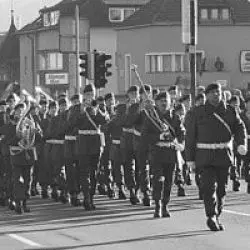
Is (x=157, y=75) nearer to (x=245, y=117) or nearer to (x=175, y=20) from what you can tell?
(x=175, y=20)

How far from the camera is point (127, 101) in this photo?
709 inches

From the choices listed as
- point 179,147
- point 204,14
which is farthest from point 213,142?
point 204,14

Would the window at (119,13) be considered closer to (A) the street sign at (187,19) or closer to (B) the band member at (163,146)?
(A) the street sign at (187,19)

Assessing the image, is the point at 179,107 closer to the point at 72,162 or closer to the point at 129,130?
the point at 129,130

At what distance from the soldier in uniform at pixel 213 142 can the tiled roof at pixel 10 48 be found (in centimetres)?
8069

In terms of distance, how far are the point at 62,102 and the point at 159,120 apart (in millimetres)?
3470

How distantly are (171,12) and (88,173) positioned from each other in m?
50.7

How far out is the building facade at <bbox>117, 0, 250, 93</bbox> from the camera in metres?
65.9

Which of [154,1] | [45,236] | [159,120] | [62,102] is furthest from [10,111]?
[154,1]

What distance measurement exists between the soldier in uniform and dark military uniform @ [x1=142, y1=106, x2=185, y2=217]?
1.39 meters

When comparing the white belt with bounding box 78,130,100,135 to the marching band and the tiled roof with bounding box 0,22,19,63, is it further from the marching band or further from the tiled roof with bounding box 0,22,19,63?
the tiled roof with bounding box 0,22,19,63

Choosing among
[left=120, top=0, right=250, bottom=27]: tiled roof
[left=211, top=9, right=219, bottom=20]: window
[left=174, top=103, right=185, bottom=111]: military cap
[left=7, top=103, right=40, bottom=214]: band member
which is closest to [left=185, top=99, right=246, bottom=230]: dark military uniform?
[left=7, top=103, right=40, bottom=214]: band member

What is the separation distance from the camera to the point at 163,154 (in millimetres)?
15719

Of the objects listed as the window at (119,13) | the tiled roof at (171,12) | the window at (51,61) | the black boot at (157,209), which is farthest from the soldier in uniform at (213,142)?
the window at (51,61)
